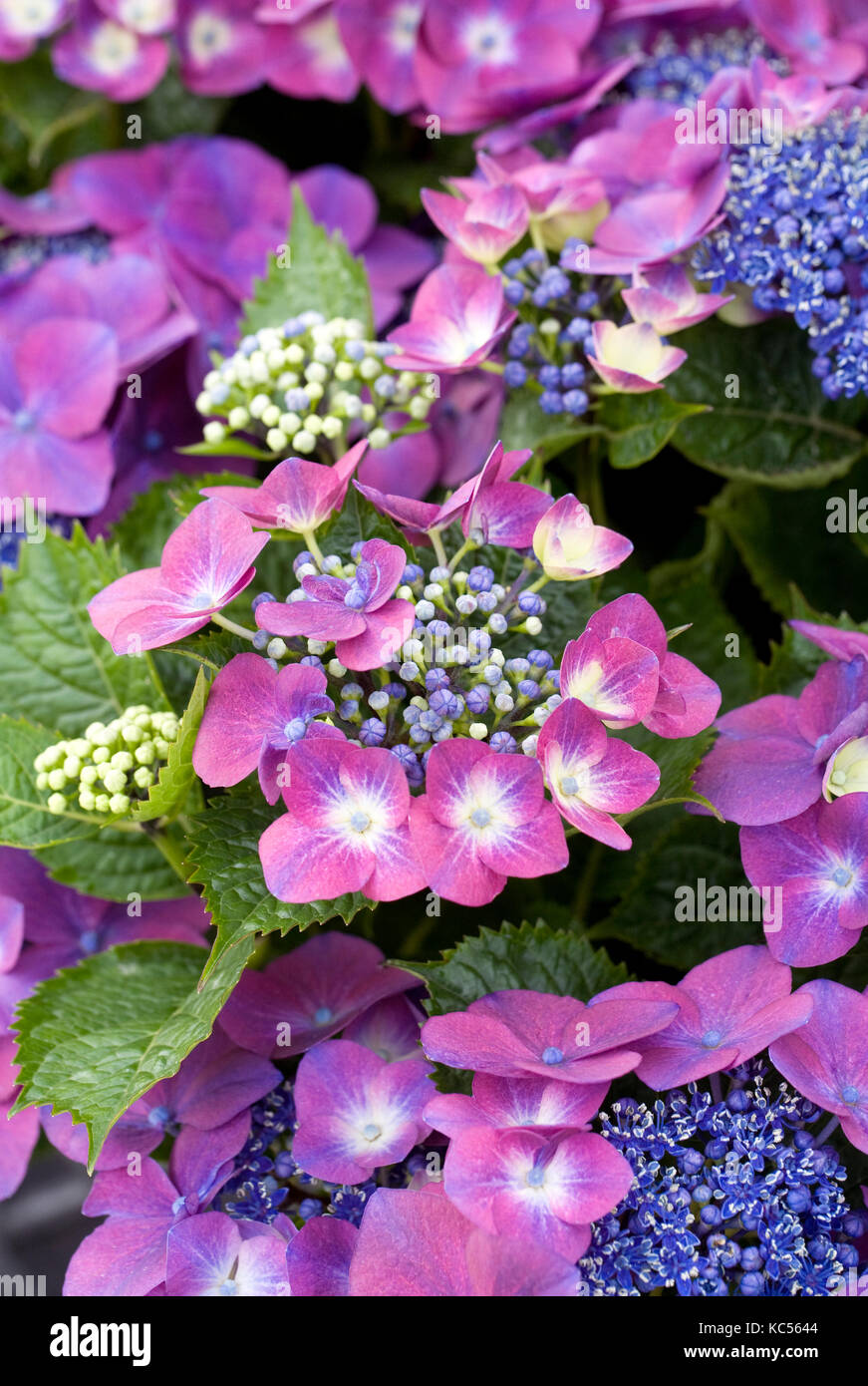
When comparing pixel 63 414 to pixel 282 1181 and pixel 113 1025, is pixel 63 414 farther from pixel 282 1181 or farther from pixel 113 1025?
pixel 282 1181

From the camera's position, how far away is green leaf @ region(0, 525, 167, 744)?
85cm

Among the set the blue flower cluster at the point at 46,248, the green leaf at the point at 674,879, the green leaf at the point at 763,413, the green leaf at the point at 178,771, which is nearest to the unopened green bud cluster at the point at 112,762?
the green leaf at the point at 178,771

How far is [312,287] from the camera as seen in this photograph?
3.16 ft

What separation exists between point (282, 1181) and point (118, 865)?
0.24 meters

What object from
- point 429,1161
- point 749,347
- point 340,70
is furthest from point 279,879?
point 340,70

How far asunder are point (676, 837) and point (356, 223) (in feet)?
2.11

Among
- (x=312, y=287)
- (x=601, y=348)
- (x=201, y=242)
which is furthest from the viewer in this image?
(x=201, y=242)

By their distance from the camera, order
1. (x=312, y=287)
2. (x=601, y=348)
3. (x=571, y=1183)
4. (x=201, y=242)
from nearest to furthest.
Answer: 1. (x=571, y=1183)
2. (x=601, y=348)
3. (x=312, y=287)
4. (x=201, y=242)

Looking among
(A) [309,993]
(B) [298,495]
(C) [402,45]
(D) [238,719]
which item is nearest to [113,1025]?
(A) [309,993]

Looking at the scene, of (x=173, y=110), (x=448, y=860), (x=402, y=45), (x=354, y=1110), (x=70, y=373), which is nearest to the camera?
(x=448, y=860)

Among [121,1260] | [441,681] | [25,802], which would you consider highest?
[441,681]

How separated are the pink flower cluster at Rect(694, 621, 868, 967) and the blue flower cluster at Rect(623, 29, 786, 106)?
0.56m

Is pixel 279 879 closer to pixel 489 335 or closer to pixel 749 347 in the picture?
pixel 489 335

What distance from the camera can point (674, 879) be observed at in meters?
0.84
